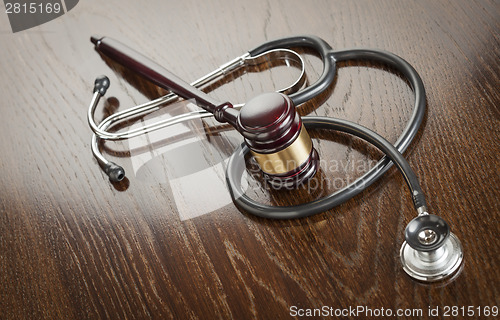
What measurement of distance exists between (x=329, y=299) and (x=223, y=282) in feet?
0.39

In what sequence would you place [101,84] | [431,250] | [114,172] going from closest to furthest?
[431,250] → [114,172] → [101,84]

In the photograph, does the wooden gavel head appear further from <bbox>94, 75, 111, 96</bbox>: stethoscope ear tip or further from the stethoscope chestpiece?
<bbox>94, 75, 111, 96</bbox>: stethoscope ear tip

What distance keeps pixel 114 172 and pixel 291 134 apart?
0.86 ft

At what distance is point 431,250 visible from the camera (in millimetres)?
539

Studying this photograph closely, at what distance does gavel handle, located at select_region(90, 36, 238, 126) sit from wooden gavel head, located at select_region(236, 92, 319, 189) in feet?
0.20

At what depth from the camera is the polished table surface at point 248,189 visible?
59 cm

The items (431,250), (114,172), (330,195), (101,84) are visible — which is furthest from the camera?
(101,84)

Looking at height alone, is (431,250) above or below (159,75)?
below

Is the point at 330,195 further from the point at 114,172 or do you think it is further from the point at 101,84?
the point at 101,84

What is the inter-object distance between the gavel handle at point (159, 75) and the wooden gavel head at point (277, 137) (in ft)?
0.20

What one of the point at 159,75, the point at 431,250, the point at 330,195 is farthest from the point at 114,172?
the point at 431,250

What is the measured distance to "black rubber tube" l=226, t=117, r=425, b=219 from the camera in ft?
1.99

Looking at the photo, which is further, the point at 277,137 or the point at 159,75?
the point at 159,75

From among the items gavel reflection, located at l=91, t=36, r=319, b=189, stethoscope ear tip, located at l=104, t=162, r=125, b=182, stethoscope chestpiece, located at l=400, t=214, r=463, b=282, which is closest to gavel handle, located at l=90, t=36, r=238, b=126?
gavel reflection, located at l=91, t=36, r=319, b=189
